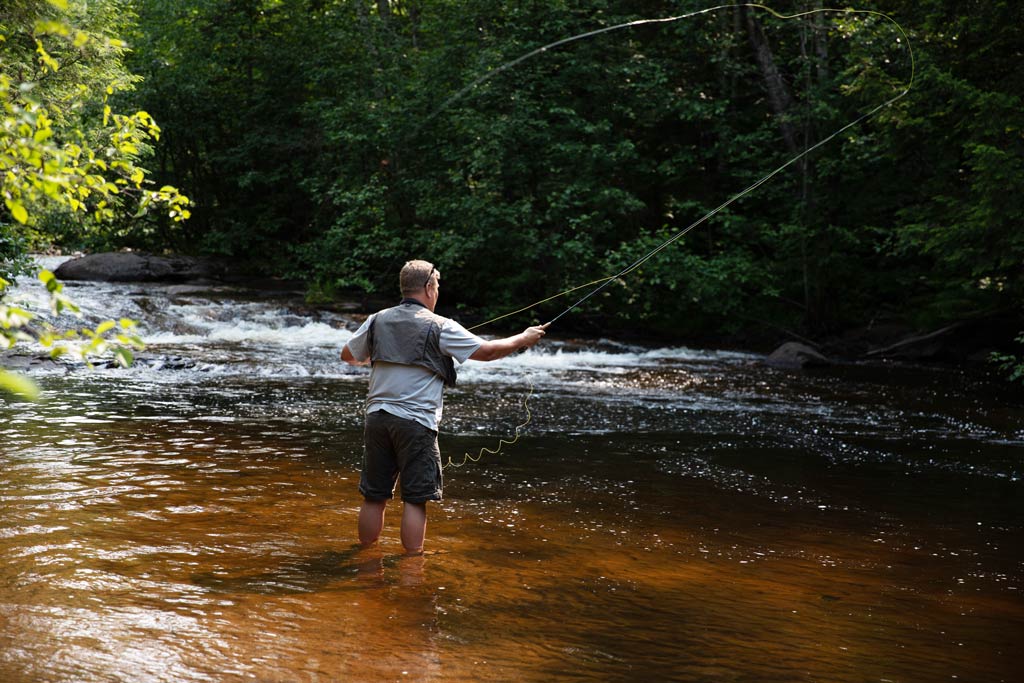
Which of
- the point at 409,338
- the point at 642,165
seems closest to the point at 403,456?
the point at 409,338

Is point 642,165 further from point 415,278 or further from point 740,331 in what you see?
point 415,278

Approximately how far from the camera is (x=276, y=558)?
5.31m

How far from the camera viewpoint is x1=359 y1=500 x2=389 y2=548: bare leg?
545cm

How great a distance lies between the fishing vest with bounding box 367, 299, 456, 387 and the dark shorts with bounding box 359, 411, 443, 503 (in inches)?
13.0

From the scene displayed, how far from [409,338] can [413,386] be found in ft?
0.90

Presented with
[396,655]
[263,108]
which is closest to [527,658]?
[396,655]

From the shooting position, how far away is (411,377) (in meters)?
5.21

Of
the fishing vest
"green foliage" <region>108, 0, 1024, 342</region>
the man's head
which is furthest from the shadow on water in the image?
"green foliage" <region>108, 0, 1024, 342</region>

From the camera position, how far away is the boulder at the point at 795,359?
56.8 ft

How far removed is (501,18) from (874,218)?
32.9 feet

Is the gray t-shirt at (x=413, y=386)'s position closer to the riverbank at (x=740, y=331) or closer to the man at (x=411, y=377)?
the man at (x=411, y=377)

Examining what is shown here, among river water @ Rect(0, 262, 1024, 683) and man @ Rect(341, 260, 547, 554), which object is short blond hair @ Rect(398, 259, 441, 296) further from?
river water @ Rect(0, 262, 1024, 683)

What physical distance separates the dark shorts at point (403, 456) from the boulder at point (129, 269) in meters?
20.1

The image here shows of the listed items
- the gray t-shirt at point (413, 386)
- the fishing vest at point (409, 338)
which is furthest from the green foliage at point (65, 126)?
the gray t-shirt at point (413, 386)
